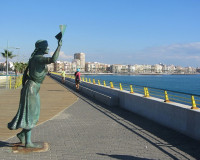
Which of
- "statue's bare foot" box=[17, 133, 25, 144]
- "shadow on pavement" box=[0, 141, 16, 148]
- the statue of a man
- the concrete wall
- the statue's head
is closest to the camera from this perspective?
the statue of a man

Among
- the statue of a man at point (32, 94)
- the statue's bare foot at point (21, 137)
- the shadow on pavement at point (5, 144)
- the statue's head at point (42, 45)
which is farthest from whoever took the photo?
the shadow on pavement at point (5, 144)

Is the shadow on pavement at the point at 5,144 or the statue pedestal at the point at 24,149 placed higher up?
the statue pedestal at the point at 24,149

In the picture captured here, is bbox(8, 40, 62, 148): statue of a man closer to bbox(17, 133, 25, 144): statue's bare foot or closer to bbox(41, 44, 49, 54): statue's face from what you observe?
bbox(41, 44, 49, 54): statue's face

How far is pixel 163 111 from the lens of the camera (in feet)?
31.7

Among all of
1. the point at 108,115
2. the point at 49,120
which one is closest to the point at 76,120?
the point at 49,120

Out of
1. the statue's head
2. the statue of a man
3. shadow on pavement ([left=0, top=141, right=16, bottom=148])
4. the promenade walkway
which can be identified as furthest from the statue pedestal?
the statue's head

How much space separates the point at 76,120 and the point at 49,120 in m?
1.06

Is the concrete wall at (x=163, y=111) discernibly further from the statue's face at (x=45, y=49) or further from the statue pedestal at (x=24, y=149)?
the statue's face at (x=45, y=49)

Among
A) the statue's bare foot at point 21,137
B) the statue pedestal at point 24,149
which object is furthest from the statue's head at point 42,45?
the statue pedestal at point 24,149

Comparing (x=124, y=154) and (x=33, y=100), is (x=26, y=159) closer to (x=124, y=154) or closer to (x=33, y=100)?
(x=33, y=100)

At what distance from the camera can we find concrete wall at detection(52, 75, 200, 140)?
7.81 meters

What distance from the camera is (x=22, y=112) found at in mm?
6023

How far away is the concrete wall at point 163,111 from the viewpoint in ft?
25.6

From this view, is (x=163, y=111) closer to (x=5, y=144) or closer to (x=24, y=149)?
(x=24, y=149)
